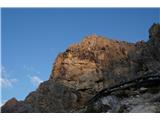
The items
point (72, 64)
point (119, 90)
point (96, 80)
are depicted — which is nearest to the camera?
point (119, 90)

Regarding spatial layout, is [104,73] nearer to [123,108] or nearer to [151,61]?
[151,61]

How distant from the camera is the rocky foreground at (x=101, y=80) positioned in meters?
7.80

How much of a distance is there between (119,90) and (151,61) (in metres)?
2.39

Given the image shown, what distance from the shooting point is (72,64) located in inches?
433

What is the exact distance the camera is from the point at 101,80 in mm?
10242

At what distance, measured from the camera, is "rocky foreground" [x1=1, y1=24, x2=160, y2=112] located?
7797 mm

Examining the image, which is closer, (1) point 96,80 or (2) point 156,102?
(2) point 156,102

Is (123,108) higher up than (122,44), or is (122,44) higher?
(122,44)
